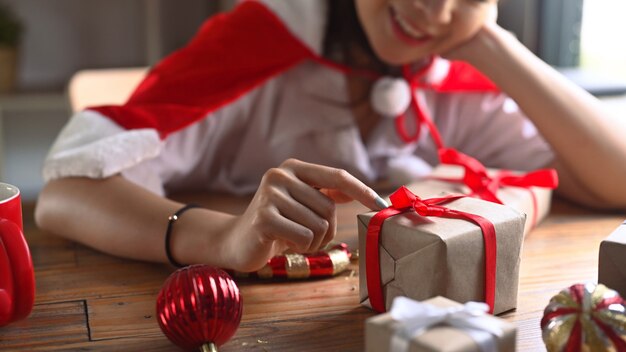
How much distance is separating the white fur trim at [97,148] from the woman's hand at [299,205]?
25cm

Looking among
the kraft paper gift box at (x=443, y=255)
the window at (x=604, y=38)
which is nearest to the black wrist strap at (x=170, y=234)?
the kraft paper gift box at (x=443, y=255)

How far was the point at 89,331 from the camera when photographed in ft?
2.25

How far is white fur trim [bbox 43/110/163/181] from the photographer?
3.01 feet

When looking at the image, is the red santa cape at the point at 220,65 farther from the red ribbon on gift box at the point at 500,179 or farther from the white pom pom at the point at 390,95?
the red ribbon on gift box at the point at 500,179

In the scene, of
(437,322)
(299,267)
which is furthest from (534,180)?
(437,322)

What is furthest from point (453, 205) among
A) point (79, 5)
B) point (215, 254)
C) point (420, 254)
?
point (79, 5)

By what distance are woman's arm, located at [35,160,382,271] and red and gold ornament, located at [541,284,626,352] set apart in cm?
19

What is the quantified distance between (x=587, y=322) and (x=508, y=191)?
1.34 ft

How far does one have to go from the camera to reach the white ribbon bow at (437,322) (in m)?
0.51

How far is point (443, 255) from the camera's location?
2.11 ft

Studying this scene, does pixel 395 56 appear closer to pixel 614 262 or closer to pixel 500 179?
pixel 500 179

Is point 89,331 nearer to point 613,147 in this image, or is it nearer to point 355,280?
point 355,280

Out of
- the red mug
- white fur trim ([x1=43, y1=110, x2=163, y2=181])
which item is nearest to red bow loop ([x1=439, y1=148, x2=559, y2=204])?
white fur trim ([x1=43, y1=110, x2=163, y2=181])

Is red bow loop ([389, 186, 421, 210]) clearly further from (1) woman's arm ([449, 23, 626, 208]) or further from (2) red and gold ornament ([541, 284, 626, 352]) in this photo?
(1) woman's arm ([449, 23, 626, 208])
